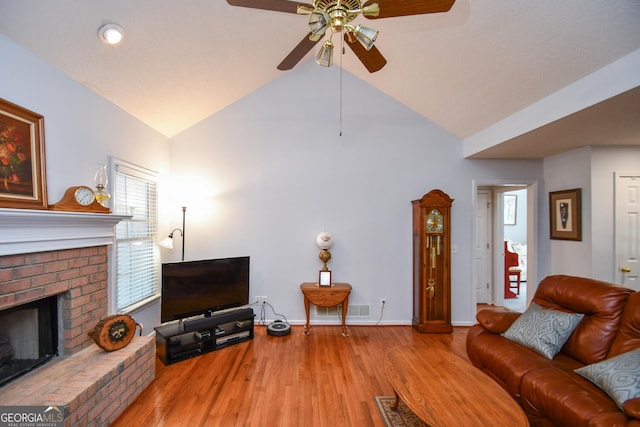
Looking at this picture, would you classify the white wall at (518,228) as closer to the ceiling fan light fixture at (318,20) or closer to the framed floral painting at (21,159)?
the ceiling fan light fixture at (318,20)

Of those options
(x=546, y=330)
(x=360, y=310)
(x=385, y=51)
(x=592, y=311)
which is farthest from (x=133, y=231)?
(x=592, y=311)

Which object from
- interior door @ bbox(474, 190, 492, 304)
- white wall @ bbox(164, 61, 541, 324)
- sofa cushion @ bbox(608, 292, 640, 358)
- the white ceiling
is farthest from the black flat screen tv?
interior door @ bbox(474, 190, 492, 304)

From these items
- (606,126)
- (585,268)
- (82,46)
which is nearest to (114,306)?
(82,46)

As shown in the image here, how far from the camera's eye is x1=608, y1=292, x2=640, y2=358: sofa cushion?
1.76m

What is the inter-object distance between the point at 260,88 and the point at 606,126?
11.7 ft

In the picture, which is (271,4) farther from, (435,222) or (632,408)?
(435,222)

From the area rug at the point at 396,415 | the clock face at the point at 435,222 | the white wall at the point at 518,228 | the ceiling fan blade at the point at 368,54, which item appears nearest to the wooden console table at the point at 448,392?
the area rug at the point at 396,415

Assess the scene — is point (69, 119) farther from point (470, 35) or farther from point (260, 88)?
point (470, 35)

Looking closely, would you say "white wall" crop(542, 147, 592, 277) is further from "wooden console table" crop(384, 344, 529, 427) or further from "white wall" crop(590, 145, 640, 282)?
"wooden console table" crop(384, 344, 529, 427)

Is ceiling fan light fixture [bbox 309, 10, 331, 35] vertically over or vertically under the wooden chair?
over

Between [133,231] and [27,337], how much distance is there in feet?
3.86

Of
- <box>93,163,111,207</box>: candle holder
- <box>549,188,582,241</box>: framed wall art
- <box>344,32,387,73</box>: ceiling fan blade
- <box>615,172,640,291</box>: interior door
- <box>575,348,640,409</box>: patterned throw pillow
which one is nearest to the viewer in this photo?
<box>575,348,640,409</box>: patterned throw pillow

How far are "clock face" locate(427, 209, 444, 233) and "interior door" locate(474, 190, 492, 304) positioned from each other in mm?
1459

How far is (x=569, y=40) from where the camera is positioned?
6.36 ft
